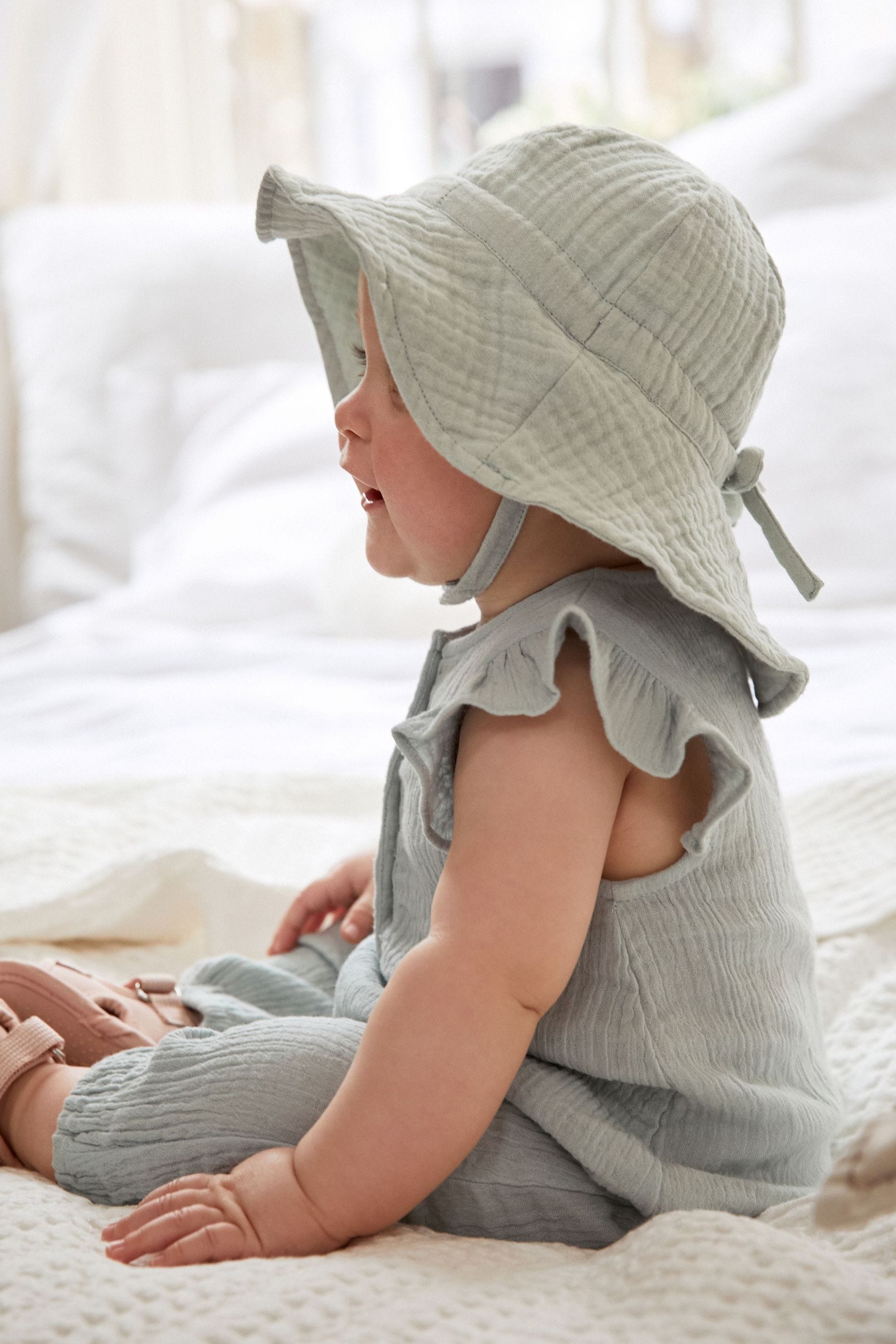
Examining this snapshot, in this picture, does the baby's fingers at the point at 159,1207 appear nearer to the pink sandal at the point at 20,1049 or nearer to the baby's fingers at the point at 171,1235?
the baby's fingers at the point at 171,1235

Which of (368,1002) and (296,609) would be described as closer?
(368,1002)

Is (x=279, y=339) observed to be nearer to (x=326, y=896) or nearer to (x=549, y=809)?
(x=326, y=896)

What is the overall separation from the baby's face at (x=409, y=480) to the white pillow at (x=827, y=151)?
145 centimetres

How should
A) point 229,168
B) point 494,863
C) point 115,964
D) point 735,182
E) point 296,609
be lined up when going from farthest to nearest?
point 229,168 → point 735,182 → point 296,609 → point 115,964 → point 494,863

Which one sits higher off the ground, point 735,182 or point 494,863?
point 735,182

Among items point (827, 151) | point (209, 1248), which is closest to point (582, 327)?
point (209, 1248)

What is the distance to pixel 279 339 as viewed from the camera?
2260 mm

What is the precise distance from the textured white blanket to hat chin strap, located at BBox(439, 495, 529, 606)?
0.33m

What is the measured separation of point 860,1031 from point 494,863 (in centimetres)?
37

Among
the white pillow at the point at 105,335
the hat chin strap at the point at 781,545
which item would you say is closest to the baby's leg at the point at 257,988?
the hat chin strap at the point at 781,545

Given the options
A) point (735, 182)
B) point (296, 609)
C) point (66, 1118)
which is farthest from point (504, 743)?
point (735, 182)

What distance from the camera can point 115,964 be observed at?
0.98 metres

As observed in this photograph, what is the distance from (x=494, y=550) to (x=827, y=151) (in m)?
1.58

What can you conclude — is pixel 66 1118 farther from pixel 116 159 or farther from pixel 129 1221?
pixel 116 159
